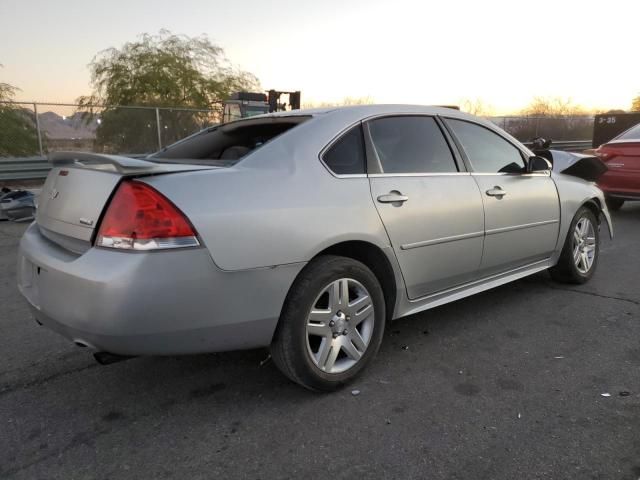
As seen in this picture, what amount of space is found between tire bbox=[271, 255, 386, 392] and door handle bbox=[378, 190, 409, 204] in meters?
0.39

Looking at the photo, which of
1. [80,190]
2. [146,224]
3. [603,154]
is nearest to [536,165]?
[146,224]

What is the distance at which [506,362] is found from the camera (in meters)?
3.10

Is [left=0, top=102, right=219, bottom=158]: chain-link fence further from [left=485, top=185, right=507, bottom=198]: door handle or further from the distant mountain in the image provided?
[left=485, top=185, right=507, bottom=198]: door handle

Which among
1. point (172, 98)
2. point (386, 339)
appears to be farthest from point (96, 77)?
point (386, 339)

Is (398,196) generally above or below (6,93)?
below

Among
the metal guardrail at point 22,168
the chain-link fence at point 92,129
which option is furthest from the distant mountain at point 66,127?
the metal guardrail at point 22,168

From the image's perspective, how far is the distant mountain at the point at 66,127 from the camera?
13.3m

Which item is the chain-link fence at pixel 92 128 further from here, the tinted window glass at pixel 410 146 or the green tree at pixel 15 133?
the tinted window glass at pixel 410 146

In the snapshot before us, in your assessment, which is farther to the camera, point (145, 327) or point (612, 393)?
point (612, 393)

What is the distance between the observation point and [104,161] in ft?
7.88

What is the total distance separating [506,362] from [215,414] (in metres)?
1.72

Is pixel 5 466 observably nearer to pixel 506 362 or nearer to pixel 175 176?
pixel 175 176

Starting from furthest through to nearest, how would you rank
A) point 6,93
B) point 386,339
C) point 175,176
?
point 6,93 < point 386,339 < point 175,176

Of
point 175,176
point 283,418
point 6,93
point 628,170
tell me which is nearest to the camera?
point 175,176
